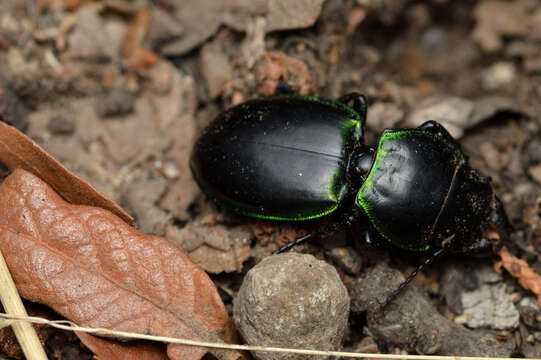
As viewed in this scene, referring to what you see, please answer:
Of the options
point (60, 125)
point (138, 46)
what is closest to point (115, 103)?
point (60, 125)

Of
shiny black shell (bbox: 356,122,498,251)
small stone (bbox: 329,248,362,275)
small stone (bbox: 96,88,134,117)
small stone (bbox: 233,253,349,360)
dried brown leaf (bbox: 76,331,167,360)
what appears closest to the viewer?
small stone (bbox: 233,253,349,360)

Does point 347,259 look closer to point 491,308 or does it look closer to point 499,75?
point 491,308

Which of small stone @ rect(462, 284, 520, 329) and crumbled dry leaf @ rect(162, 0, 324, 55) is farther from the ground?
crumbled dry leaf @ rect(162, 0, 324, 55)

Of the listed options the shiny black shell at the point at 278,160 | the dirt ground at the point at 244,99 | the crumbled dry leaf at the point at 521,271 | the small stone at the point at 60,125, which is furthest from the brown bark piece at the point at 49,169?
the crumbled dry leaf at the point at 521,271

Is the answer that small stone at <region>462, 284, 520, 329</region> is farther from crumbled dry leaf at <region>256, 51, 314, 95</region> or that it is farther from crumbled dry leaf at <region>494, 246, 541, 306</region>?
crumbled dry leaf at <region>256, 51, 314, 95</region>

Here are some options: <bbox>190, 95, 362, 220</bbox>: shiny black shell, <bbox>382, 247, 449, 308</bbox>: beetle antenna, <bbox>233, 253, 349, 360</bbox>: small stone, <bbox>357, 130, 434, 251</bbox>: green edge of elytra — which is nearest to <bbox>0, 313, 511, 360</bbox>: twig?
<bbox>233, 253, 349, 360</bbox>: small stone

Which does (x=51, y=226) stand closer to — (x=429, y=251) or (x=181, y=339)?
(x=181, y=339)

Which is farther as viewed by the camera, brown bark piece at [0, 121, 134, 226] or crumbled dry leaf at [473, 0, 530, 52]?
crumbled dry leaf at [473, 0, 530, 52]
